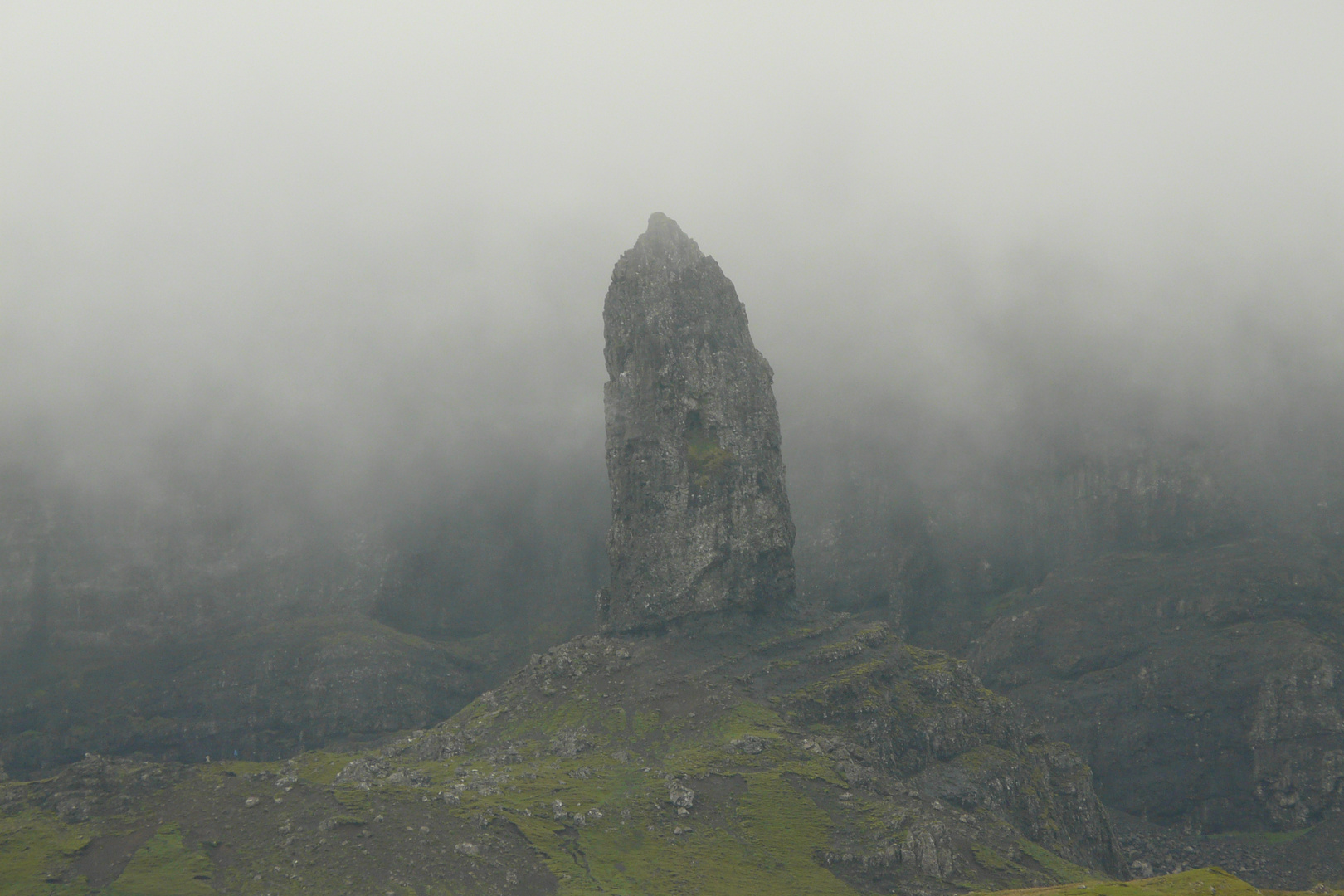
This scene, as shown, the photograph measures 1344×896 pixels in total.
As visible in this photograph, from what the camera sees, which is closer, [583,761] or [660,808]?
[660,808]

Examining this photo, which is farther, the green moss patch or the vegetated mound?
the vegetated mound

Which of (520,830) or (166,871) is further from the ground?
(166,871)

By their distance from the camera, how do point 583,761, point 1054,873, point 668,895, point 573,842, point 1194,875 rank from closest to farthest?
point 1194,875, point 668,895, point 573,842, point 1054,873, point 583,761

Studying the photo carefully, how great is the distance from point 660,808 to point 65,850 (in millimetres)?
79549

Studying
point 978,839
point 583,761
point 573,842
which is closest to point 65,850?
point 573,842

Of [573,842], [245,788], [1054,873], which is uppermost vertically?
[245,788]

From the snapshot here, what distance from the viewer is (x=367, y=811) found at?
164m

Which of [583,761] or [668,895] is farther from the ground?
[583,761]

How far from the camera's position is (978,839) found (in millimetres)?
183250

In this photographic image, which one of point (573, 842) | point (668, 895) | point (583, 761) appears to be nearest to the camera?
point (668, 895)

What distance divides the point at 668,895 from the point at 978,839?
5178 cm

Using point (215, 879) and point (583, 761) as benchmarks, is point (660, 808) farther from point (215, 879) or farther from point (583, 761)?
point (215, 879)

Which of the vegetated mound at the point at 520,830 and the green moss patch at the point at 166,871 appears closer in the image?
the green moss patch at the point at 166,871

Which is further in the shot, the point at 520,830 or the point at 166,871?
the point at 520,830
